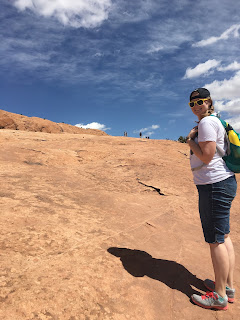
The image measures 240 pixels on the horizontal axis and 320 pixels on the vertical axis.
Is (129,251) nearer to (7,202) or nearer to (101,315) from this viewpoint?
(101,315)

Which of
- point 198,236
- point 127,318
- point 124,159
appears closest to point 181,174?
point 124,159

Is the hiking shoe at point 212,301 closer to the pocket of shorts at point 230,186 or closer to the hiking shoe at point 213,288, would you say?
the hiking shoe at point 213,288

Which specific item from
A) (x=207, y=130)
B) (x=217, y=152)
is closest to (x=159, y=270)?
(x=217, y=152)

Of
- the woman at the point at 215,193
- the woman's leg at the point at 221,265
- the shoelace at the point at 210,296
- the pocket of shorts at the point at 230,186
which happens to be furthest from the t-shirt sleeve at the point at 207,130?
the shoelace at the point at 210,296

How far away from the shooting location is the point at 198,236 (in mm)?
3791

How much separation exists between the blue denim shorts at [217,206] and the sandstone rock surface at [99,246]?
685mm

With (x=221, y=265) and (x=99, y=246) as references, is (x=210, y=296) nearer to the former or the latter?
(x=221, y=265)

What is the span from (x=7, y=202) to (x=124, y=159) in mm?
4450

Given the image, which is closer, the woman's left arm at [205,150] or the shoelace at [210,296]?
the woman's left arm at [205,150]

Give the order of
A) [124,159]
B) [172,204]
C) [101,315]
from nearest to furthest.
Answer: [101,315], [172,204], [124,159]

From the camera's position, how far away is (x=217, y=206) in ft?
7.20

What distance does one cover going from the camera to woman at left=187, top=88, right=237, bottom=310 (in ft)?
7.09

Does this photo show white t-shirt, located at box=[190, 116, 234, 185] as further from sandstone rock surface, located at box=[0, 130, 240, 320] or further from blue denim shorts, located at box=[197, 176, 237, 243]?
sandstone rock surface, located at box=[0, 130, 240, 320]

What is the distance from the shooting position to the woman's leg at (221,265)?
87.1 inches
